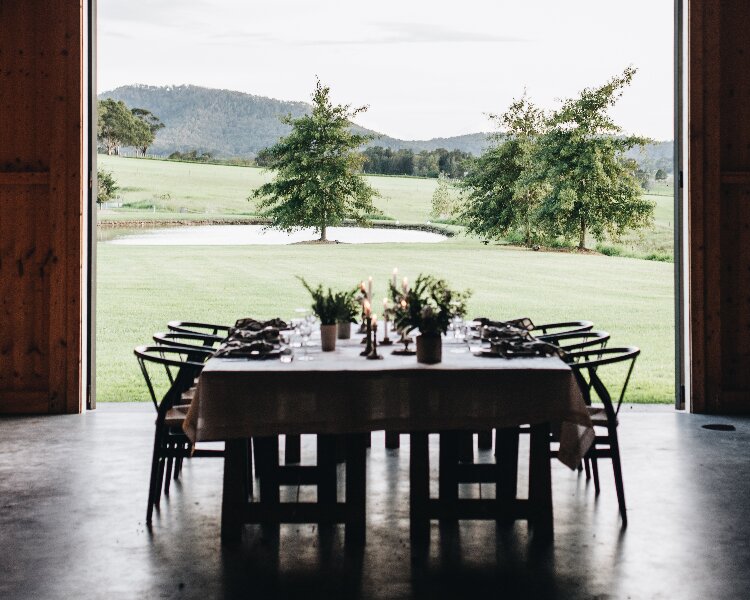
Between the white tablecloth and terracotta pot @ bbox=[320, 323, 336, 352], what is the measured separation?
0.53 metres

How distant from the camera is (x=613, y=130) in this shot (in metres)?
10.6

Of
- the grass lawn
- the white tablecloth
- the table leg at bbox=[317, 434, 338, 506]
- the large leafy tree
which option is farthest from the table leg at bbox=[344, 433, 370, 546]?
the large leafy tree

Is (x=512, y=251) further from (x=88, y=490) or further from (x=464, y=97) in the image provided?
(x=88, y=490)

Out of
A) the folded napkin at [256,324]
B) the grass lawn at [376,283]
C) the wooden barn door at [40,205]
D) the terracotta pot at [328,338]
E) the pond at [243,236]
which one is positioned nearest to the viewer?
the terracotta pot at [328,338]

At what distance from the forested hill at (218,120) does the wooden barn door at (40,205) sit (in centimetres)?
245

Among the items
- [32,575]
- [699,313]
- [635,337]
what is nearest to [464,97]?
[635,337]

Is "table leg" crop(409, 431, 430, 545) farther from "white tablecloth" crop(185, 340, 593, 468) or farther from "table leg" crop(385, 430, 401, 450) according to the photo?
"table leg" crop(385, 430, 401, 450)

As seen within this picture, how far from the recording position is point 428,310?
4270 millimetres

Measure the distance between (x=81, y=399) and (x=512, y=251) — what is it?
17.2ft

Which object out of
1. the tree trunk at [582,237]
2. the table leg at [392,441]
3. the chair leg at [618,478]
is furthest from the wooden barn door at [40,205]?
the tree trunk at [582,237]

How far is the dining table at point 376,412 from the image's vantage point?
4.07m

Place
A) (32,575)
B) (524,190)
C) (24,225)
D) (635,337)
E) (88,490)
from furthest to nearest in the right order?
(635,337) < (524,190) < (24,225) < (88,490) < (32,575)

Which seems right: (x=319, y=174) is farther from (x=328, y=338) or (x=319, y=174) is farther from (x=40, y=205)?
(x=328, y=338)

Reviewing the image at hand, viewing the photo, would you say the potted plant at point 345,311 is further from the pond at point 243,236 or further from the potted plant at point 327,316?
the pond at point 243,236
